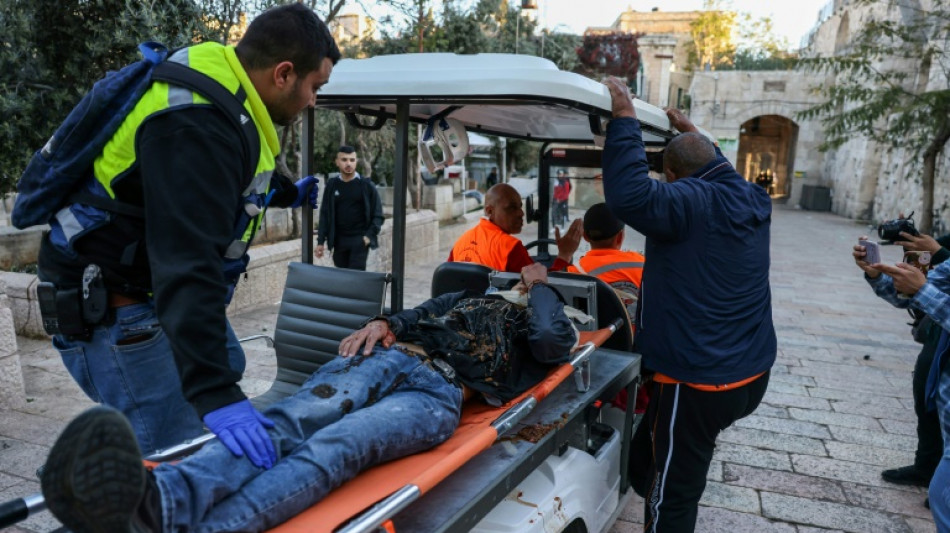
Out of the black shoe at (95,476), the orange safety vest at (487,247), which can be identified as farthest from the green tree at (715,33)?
the black shoe at (95,476)

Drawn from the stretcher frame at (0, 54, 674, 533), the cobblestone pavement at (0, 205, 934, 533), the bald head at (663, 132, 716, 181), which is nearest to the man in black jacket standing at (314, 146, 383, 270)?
the cobblestone pavement at (0, 205, 934, 533)

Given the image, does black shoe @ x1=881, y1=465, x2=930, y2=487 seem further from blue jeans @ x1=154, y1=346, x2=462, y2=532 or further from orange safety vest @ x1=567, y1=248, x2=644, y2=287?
blue jeans @ x1=154, y1=346, x2=462, y2=532

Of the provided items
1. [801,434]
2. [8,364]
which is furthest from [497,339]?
[8,364]

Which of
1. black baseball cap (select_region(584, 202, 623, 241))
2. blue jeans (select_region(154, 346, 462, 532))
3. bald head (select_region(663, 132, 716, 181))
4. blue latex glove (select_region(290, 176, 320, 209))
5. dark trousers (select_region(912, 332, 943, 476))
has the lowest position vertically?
dark trousers (select_region(912, 332, 943, 476))

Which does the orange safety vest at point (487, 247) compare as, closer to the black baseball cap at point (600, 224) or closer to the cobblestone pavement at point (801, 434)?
the black baseball cap at point (600, 224)

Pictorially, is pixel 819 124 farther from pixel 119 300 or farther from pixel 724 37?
pixel 119 300

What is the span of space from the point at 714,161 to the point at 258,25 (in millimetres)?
1908

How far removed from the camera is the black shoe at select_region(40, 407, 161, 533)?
128 cm

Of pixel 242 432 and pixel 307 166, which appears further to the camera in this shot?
pixel 307 166

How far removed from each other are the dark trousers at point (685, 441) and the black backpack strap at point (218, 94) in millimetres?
1922

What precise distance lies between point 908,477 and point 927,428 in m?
0.34

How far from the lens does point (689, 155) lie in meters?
2.76

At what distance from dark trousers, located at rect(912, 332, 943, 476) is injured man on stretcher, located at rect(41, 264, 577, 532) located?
2.51m

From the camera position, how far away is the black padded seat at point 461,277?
3703mm
